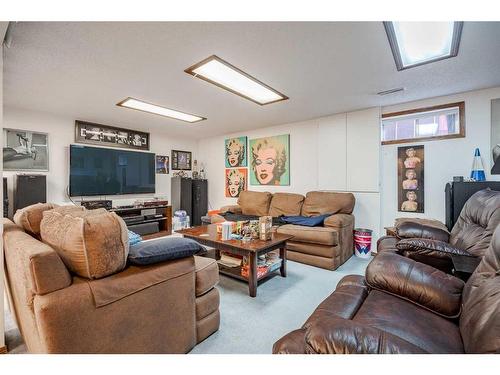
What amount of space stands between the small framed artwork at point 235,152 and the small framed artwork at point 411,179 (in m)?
2.91

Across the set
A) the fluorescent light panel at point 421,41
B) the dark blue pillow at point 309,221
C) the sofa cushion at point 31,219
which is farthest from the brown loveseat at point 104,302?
the fluorescent light panel at point 421,41

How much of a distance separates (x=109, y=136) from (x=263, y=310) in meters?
4.13

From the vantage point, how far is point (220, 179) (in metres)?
5.45

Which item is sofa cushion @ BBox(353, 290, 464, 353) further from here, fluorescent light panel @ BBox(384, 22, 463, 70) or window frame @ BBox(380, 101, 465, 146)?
window frame @ BBox(380, 101, 465, 146)

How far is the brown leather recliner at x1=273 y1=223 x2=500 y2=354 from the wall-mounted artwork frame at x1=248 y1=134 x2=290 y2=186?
308 centimetres

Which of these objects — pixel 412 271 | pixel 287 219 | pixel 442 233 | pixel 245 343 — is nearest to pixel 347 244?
pixel 287 219

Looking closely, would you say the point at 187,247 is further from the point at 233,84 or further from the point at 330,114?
the point at 330,114

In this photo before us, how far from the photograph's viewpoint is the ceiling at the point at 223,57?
1632mm

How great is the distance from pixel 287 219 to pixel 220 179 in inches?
95.2

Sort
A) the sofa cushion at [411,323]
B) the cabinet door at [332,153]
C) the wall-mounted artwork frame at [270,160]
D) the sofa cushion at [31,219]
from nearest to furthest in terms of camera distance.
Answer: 1. the sofa cushion at [411,323]
2. the sofa cushion at [31,219]
3. the cabinet door at [332,153]
4. the wall-mounted artwork frame at [270,160]

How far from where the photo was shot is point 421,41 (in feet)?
6.01

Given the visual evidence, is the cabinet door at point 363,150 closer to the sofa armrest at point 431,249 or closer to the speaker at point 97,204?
the sofa armrest at point 431,249

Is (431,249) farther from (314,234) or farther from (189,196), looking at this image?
(189,196)

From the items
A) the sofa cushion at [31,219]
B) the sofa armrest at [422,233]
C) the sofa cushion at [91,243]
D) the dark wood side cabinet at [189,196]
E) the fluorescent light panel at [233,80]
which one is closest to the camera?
the sofa cushion at [91,243]
